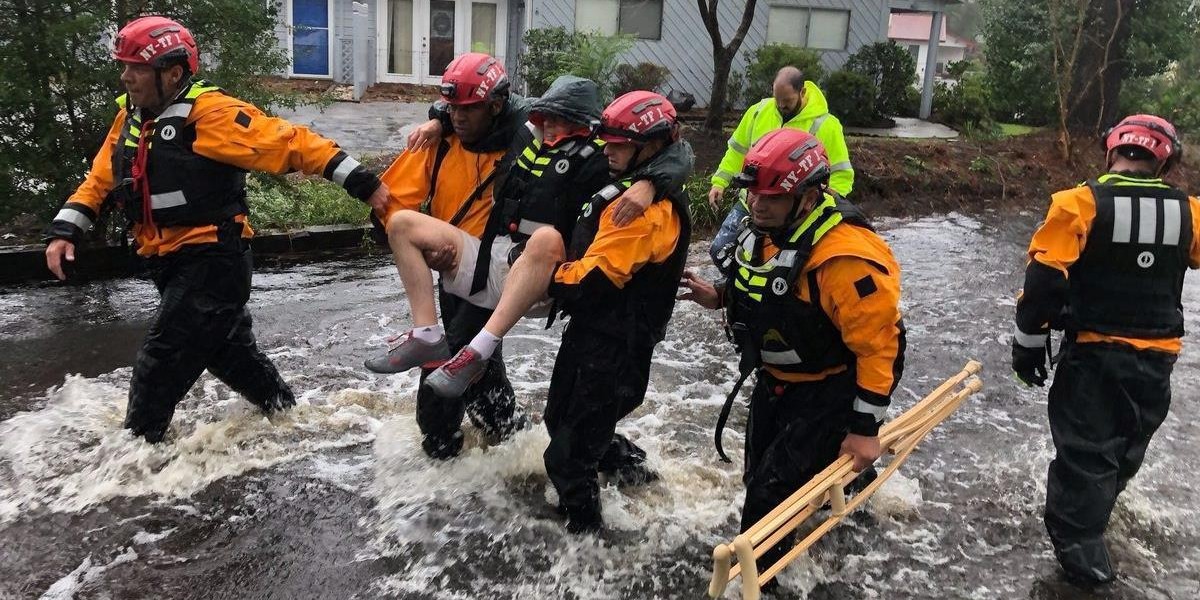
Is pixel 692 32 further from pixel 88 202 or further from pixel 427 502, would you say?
pixel 427 502

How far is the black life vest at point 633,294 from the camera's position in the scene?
13.2 ft

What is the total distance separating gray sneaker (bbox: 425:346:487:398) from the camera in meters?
3.87

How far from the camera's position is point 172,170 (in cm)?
471

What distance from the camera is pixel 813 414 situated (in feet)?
12.6

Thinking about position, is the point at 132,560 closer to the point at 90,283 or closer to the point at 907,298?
the point at 90,283

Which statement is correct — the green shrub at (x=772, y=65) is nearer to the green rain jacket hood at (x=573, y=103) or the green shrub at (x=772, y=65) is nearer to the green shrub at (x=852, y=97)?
the green shrub at (x=852, y=97)

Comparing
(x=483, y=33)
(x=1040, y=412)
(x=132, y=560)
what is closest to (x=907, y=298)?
(x=1040, y=412)

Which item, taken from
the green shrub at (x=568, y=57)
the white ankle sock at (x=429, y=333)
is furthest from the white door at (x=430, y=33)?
the white ankle sock at (x=429, y=333)

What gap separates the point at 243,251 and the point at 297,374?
161 centimetres

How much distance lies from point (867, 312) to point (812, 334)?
0.96 feet

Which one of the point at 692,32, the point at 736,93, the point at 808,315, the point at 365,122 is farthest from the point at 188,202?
the point at 692,32

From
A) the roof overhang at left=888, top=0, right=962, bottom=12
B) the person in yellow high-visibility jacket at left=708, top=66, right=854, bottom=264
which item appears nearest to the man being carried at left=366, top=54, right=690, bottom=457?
the person in yellow high-visibility jacket at left=708, top=66, right=854, bottom=264

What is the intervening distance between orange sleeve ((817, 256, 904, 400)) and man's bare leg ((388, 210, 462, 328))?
1.78m

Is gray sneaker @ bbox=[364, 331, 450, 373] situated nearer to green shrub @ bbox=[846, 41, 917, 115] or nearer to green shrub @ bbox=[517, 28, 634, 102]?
green shrub @ bbox=[517, 28, 634, 102]
